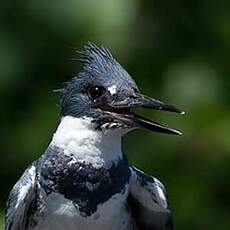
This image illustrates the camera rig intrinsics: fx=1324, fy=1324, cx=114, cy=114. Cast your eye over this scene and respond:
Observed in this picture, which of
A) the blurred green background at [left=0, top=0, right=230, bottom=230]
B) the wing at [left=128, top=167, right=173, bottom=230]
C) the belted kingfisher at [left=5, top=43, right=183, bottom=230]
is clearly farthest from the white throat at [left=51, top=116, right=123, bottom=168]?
the blurred green background at [left=0, top=0, right=230, bottom=230]

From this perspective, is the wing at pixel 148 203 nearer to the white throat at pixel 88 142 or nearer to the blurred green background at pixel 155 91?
the white throat at pixel 88 142

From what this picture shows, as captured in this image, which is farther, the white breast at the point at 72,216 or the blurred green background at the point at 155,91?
the blurred green background at the point at 155,91

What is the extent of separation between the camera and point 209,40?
5.57 m

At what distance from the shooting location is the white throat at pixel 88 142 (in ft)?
12.2

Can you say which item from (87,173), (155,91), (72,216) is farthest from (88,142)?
(155,91)

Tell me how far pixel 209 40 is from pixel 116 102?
1940mm

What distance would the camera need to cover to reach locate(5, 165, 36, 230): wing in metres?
3.71

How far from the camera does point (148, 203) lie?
12.5 ft

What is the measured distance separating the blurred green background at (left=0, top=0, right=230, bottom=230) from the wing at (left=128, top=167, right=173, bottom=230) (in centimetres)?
135

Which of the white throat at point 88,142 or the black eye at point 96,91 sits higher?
the black eye at point 96,91

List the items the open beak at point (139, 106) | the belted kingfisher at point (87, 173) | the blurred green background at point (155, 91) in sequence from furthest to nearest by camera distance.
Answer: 1. the blurred green background at point (155, 91)
2. the belted kingfisher at point (87, 173)
3. the open beak at point (139, 106)

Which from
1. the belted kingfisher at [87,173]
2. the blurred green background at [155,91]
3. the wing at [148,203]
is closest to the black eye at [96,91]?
the belted kingfisher at [87,173]

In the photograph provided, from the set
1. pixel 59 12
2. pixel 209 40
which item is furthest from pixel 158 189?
pixel 209 40

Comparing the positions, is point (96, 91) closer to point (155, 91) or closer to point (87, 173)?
point (87, 173)
